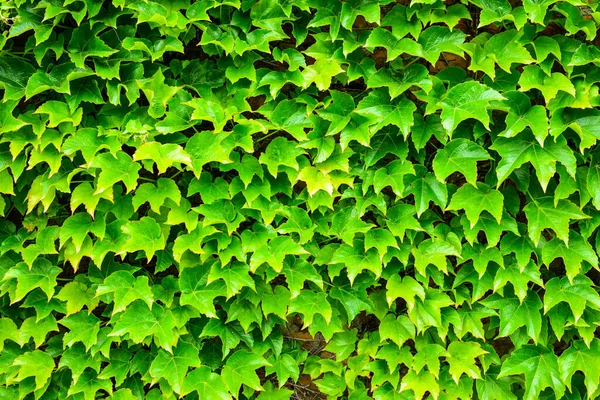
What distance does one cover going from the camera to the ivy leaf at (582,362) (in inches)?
88.1

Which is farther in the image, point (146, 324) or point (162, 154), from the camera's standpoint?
point (146, 324)

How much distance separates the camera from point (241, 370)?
2.28 metres

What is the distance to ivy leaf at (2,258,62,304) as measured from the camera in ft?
7.11

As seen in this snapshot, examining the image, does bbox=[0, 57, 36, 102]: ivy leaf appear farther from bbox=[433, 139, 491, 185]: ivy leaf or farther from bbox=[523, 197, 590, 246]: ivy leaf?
bbox=[523, 197, 590, 246]: ivy leaf

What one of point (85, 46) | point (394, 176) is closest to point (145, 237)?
point (85, 46)

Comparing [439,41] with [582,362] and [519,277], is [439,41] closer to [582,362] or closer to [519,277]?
[519,277]

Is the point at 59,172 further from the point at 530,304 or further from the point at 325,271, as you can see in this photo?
the point at 530,304

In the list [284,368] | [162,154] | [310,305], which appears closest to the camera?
[162,154]

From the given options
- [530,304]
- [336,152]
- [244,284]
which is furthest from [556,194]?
[244,284]

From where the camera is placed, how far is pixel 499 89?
2.20 meters

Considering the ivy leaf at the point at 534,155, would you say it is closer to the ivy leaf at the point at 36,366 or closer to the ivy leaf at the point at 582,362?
the ivy leaf at the point at 582,362

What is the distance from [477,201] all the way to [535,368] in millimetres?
837

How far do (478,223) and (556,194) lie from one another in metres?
0.35

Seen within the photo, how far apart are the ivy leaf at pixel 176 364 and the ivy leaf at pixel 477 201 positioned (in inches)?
51.8
